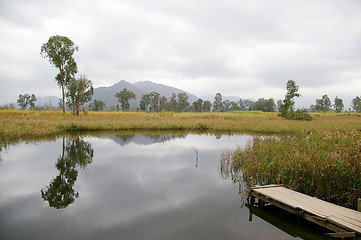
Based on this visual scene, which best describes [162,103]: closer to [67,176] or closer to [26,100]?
[26,100]

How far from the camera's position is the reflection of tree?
6.71 metres

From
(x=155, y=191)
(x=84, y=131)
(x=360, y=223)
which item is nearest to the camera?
(x=360, y=223)

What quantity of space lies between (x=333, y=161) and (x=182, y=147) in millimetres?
9529

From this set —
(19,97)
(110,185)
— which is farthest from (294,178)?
(19,97)

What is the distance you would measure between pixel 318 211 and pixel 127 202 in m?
4.79

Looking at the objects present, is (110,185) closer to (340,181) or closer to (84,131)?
(340,181)

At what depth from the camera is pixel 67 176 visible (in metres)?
8.75

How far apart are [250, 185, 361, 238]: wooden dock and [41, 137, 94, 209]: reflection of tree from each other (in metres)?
5.48

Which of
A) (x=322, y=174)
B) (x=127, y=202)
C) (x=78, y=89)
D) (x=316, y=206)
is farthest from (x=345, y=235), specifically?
(x=78, y=89)

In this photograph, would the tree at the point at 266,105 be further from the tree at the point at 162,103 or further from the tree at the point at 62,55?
the tree at the point at 62,55

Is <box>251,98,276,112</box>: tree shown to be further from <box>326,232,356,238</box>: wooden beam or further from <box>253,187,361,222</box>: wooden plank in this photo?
<box>326,232,356,238</box>: wooden beam

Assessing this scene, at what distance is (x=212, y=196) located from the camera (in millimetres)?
7031

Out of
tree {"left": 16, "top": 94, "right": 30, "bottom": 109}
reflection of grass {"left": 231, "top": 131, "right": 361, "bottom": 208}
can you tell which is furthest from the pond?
tree {"left": 16, "top": 94, "right": 30, "bottom": 109}

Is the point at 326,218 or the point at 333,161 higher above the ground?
the point at 333,161
